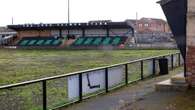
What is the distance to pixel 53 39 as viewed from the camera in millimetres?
89000

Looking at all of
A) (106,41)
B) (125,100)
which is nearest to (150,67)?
(125,100)

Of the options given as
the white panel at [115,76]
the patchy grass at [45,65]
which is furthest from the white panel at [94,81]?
the patchy grass at [45,65]

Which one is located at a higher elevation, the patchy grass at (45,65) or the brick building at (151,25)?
the brick building at (151,25)

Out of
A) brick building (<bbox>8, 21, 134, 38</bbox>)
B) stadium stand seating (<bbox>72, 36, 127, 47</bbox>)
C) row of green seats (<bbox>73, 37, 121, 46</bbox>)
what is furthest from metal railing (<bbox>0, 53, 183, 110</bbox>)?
brick building (<bbox>8, 21, 134, 38</bbox>)

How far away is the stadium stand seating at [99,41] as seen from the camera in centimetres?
8109

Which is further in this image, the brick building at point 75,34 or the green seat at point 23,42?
the green seat at point 23,42

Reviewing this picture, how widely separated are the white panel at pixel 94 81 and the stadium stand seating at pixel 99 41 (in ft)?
204

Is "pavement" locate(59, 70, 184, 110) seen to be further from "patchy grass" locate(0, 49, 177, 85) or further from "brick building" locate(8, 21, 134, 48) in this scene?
"brick building" locate(8, 21, 134, 48)

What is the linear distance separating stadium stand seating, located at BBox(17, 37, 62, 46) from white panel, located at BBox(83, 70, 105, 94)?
223 ft

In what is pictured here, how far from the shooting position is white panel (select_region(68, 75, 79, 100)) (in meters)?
14.5

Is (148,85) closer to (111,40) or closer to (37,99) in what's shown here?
(37,99)

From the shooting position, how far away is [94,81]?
1636 cm

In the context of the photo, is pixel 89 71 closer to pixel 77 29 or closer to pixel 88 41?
pixel 88 41

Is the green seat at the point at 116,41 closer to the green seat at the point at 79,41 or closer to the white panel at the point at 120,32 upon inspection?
the white panel at the point at 120,32
